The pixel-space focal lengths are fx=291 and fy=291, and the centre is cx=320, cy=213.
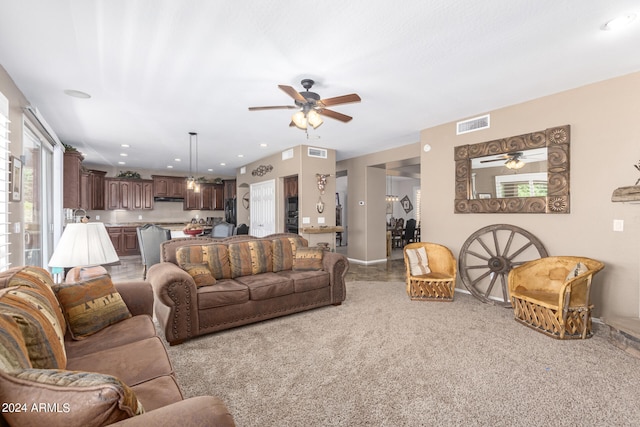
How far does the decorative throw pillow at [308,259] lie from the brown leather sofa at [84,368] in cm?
187

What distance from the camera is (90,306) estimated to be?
1921 mm

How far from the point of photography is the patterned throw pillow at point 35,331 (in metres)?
1.16

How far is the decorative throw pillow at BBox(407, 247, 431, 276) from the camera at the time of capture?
13.6 ft

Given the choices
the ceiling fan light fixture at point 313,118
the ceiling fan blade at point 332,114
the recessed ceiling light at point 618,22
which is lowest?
the ceiling fan light fixture at point 313,118

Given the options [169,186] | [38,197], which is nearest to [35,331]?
[38,197]

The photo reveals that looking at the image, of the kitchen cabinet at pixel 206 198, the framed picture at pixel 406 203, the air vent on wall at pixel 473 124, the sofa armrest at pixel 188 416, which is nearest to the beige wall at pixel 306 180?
the air vent on wall at pixel 473 124

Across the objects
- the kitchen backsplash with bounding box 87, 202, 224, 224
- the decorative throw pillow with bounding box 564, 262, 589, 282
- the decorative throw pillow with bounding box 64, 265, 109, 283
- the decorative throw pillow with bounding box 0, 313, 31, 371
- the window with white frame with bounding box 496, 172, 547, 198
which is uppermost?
the window with white frame with bounding box 496, 172, 547, 198

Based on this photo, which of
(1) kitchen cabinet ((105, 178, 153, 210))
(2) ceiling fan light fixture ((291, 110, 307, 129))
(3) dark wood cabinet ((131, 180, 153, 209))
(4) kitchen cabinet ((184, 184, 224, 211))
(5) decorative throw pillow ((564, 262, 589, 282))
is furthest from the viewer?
(4) kitchen cabinet ((184, 184, 224, 211))

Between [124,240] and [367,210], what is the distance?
6674mm

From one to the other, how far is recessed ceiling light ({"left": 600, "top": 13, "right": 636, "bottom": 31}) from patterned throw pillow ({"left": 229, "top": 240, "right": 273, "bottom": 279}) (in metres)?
3.82

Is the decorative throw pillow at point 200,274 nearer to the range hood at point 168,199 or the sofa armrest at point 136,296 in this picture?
the sofa armrest at point 136,296

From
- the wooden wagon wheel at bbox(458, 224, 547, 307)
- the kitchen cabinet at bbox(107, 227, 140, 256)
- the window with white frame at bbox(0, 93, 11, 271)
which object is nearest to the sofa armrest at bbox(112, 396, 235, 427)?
the window with white frame at bbox(0, 93, 11, 271)

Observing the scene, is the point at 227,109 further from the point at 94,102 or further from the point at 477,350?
the point at 477,350

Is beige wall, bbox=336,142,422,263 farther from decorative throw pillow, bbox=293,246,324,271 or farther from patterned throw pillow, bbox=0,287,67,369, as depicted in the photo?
patterned throw pillow, bbox=0,287,67,369
